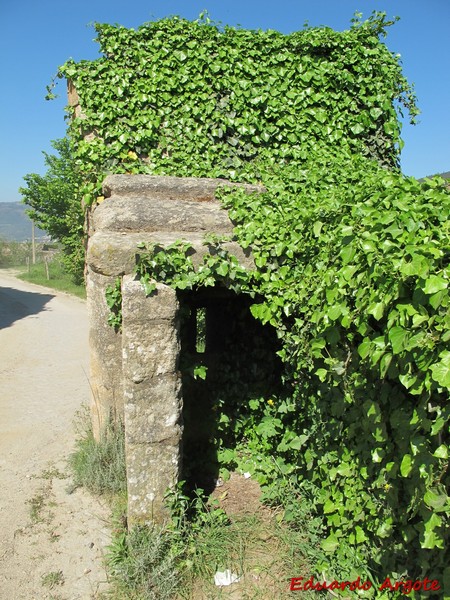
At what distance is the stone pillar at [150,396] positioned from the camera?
3812 mm

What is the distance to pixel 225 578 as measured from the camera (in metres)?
3.79

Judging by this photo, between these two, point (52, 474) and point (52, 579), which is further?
point (52, 474)

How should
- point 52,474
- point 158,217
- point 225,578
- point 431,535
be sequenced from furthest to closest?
point 52,474
point 158,217
point 225,578
point 431,535

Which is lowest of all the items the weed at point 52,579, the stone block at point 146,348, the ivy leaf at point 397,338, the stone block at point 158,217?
the weed at point 52,579

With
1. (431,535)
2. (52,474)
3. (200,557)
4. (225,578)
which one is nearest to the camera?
(431,535)

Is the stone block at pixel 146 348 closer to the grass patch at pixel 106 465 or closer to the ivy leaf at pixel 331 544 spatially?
the grass patch at pixel 106 465

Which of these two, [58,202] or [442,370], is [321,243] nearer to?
[442,370]

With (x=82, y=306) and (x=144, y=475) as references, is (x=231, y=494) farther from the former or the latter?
(x=82, y=306)

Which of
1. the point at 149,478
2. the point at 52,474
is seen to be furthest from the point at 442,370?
the point at 52,474

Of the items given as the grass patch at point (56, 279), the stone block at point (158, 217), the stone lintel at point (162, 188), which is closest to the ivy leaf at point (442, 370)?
the stone block at point (158, 217)

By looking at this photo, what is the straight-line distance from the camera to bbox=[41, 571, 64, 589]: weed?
3900 millimetres

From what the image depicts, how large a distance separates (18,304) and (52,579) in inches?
572

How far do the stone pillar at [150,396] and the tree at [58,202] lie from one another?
54.3ft

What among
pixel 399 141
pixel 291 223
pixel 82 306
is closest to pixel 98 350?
pixel 291 223
